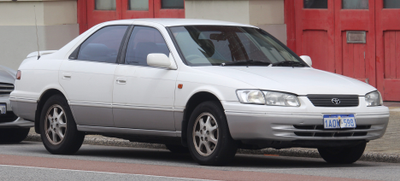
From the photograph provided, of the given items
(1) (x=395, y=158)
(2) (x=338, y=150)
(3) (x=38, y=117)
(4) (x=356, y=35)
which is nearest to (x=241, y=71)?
(2) (x=338, y=150)

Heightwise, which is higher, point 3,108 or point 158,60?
point 158,60

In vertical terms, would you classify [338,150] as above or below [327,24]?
below

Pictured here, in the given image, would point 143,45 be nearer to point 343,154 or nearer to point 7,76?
point 343,154

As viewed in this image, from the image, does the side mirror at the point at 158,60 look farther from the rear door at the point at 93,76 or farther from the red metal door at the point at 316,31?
the red metal door at the point at 316,31

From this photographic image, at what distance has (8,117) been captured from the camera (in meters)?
11.4

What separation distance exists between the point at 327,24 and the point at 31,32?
246 inches

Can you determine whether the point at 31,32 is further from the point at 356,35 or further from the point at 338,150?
the point at 338,150

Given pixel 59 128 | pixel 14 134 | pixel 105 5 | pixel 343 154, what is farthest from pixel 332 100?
pixel 105 5

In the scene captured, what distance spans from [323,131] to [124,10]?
996cm

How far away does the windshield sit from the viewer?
8.80 meters

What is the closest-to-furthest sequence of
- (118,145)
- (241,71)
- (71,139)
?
(241,71) < (71,139) < (118,145)

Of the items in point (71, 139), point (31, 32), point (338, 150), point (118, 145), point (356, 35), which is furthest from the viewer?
point (31, 32)

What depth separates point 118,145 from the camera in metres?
11.5

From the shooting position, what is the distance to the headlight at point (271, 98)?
791 centimetres
